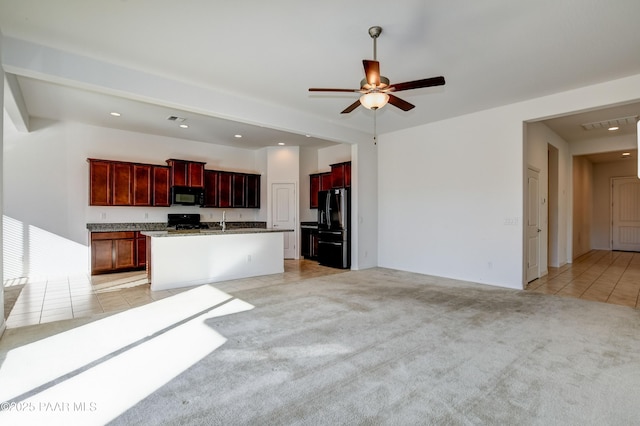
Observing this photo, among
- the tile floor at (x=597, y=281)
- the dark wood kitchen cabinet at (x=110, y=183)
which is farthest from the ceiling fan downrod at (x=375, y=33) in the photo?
the dark wood kitchen cabinet at (x=110, y=183)

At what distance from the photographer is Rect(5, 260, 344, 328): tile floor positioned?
3.65 m

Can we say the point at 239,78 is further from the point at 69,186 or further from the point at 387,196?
the point at 69,186

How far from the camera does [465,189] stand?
5633 mm

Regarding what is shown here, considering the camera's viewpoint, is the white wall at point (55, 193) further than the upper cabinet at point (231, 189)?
No

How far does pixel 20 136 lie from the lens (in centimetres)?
566

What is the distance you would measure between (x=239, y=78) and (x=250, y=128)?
7.55ft

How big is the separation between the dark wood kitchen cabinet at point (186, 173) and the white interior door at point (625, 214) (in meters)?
12.3

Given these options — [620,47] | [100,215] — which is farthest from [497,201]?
[100,215]

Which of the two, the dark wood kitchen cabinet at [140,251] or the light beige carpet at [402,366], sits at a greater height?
the dark wood kitchen cabinet at [140,251]

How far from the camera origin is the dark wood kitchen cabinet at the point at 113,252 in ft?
19.5

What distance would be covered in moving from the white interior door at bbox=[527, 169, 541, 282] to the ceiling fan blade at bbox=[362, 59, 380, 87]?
13.3ft

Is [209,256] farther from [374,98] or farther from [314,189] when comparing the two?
[314,189]

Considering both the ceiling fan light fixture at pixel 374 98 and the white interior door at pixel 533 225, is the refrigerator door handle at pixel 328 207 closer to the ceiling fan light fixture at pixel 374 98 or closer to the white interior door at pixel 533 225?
the white interior door at pixel 533 225

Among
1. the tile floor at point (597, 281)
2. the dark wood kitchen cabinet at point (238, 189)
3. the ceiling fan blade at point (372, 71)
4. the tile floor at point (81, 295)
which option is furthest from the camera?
the dark wood kitchen cabinet at point (238, 189)
